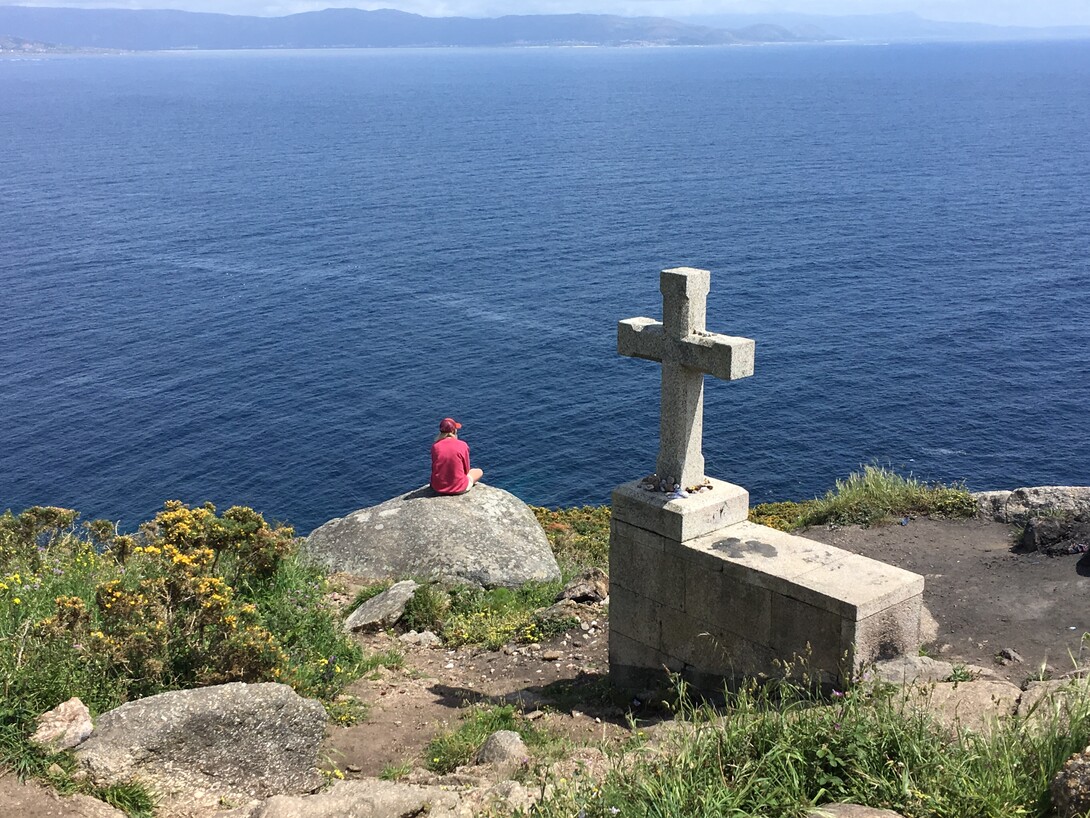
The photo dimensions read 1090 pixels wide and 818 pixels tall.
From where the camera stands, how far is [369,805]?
6.99 meters

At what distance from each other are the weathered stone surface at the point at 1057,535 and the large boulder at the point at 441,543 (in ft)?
22.4

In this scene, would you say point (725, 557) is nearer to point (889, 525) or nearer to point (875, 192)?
point (889, 525)

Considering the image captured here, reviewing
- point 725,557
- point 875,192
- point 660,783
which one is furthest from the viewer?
point 875,192

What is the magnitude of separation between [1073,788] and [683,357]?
6341 mm

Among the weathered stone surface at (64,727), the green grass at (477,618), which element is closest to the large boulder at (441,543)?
the green grass at (477,618)

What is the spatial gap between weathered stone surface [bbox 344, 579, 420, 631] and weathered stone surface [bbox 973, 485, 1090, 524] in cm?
913

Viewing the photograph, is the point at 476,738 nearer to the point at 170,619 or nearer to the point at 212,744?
the point at 212,744

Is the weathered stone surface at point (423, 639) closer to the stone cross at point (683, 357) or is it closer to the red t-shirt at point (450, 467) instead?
the stone cross at point (683, 357)

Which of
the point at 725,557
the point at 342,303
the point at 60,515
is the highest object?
the point at 725,557

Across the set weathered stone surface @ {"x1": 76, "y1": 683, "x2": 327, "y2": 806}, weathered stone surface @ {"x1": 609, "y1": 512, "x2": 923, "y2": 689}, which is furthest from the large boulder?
weathered stone surface @ {"x1": 76, "y1": 683, "x2": 327, "y2": 806}

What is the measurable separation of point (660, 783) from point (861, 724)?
1.36 m

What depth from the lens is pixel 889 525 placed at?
17.0m

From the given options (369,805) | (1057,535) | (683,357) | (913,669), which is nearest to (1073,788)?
(369,805)

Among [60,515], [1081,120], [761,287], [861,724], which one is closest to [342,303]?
[761,287]
